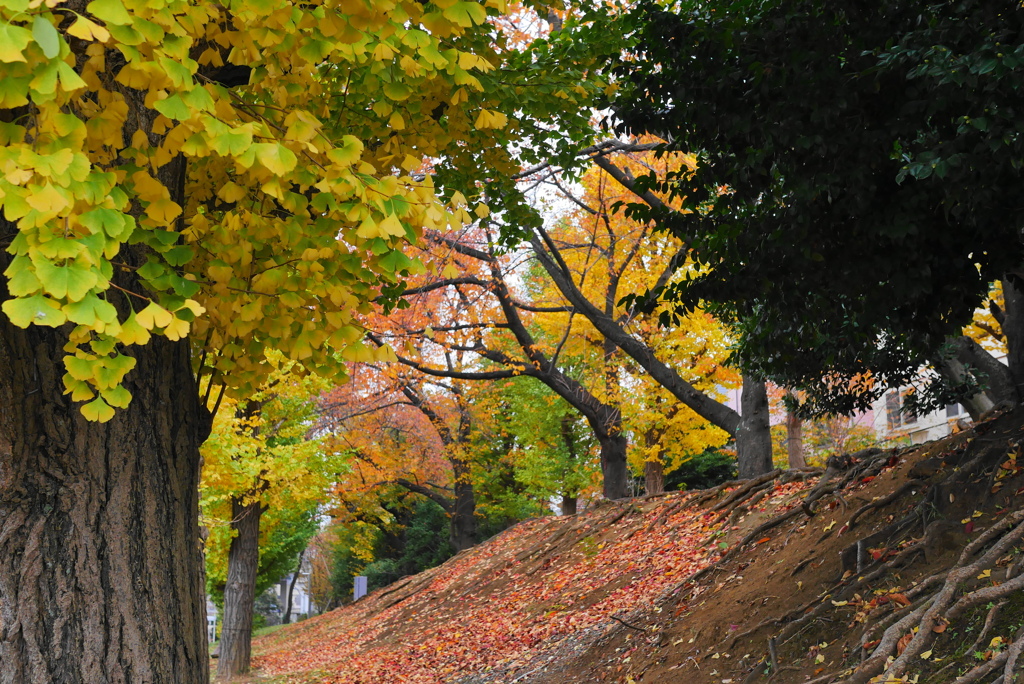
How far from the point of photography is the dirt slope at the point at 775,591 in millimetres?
5484

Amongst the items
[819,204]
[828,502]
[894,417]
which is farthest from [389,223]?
[894,417]

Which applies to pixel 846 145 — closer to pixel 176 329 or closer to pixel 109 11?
pixel 176 329

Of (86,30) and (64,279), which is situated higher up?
(86,30)

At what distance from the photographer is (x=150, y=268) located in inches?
148

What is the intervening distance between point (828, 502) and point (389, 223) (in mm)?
7740

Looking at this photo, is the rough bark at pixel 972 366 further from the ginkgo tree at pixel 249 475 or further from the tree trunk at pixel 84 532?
the ginkgo tree at pixel 249 475

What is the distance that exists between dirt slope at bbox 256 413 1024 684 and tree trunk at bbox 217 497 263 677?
7.95ft

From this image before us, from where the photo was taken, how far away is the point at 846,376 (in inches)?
447

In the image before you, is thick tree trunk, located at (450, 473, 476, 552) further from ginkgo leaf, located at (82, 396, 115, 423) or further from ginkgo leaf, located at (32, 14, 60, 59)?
ginkgo leaf, located at (32, 14, 60, 59)

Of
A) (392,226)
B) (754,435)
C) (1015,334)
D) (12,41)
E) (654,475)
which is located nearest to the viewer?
(12,41)

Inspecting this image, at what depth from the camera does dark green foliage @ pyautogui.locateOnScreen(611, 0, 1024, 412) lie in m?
4.64

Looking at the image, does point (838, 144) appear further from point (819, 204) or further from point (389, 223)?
point (389, 223)

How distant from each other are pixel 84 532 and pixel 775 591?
5.97 m

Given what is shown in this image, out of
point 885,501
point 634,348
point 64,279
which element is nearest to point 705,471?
point 634,348
